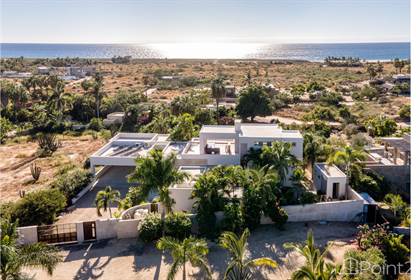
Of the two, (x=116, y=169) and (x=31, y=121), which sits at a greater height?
(x=31, y=121)

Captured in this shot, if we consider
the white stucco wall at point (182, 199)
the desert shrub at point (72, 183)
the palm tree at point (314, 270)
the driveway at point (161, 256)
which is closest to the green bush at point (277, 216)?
the driveway at point (161, 256)

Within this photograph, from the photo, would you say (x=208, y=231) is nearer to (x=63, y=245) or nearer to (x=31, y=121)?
(x=63, y=245)

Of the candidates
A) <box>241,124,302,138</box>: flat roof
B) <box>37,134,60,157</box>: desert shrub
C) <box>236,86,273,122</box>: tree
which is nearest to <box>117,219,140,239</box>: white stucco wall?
<box>241,124,302,138</box>: flat roof

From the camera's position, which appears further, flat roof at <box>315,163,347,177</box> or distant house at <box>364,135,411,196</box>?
distant house at <box>364,135,411,196</box>

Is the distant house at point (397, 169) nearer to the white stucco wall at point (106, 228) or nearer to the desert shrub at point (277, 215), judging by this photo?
the desert shrub at point (277, 215)

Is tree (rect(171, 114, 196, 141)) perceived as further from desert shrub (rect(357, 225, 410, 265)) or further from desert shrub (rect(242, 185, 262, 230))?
desert shrub (rect(357, 225, 410, 265))
